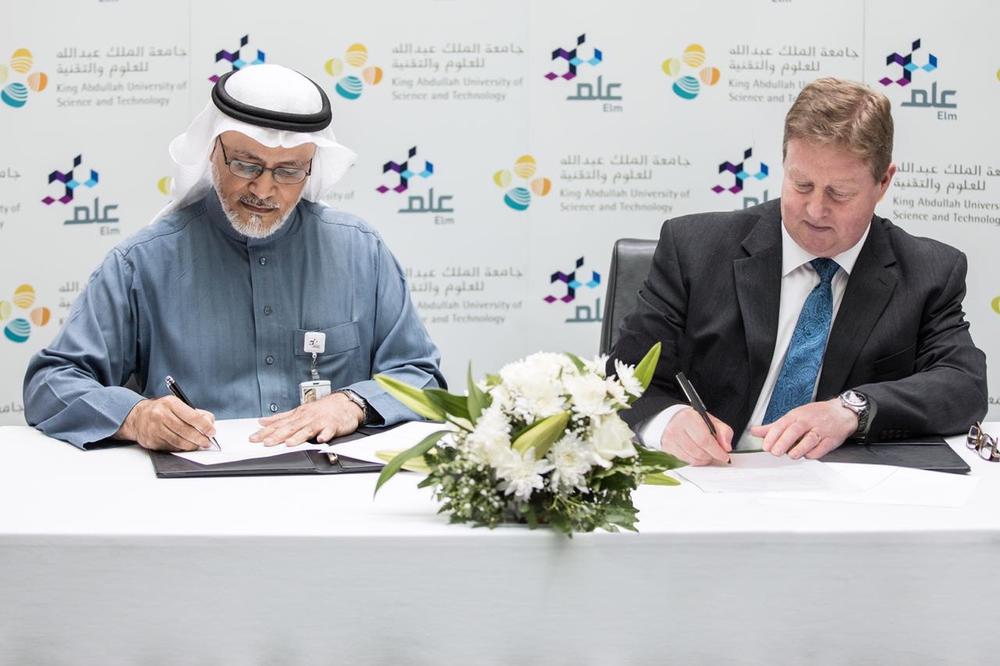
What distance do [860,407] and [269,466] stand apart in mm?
1187

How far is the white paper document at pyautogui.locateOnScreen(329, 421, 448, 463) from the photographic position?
83.3 inches

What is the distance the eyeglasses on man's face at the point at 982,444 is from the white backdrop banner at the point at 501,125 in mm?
2148

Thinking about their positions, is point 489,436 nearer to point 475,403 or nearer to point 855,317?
point 475,403

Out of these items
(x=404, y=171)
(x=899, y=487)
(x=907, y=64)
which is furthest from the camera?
(x=907, y=64)

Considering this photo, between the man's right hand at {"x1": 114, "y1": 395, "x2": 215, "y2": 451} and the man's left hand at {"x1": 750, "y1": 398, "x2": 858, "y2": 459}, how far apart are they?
108 cm

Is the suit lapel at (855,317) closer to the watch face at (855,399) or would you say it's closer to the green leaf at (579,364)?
the watch face at (855,399)

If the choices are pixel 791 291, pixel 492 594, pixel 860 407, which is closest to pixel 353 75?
pixel 791 291

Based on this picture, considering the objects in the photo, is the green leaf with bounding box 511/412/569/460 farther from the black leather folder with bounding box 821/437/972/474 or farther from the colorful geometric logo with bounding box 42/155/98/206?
the colorful geometric logo with bounding box 42/155/98/206

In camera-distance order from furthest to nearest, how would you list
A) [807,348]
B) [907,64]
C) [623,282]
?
[907,64] → [623,282] → [807,348]

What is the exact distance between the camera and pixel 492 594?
154cm

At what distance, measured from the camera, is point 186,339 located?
2.64 metres

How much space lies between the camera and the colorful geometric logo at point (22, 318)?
4.14m

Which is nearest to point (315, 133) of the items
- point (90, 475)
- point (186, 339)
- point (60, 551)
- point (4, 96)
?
point (186, 339)

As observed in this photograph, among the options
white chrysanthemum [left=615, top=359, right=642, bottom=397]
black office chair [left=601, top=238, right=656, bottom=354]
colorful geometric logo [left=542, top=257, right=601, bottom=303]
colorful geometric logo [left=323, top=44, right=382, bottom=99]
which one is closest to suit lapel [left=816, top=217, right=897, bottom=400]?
black office chair [left=601, top=238, right=656, bottom=354]
